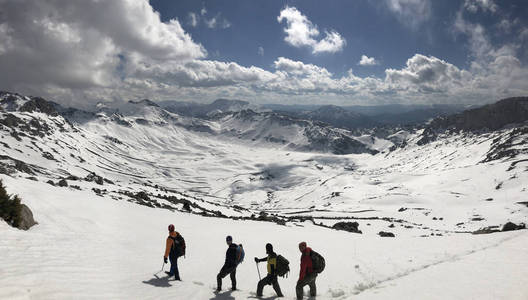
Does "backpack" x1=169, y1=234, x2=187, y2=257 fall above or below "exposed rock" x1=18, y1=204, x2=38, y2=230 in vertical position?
below

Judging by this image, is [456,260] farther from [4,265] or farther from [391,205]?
[391,205]

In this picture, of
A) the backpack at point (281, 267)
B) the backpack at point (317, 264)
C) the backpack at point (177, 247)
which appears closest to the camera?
the backpack at point (317, 264)

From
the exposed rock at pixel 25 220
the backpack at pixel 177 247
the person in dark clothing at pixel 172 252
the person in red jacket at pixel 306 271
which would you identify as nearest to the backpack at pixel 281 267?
the person in red jacket at pixel 306 271

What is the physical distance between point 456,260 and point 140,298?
18.2 m

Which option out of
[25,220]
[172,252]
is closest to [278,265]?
[172,252]

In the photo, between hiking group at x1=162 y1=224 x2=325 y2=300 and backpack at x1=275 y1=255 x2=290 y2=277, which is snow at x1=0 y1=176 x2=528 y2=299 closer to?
hiking group at x1=162 y1=224 x2=325 y2=300

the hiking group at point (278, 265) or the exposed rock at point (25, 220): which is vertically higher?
the exposed rock at point (25, 220)

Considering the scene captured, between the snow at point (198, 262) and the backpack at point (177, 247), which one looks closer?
the snow at point (198, 262)

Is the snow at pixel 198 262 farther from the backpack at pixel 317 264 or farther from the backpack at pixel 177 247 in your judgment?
the backpack at pixel 317 264

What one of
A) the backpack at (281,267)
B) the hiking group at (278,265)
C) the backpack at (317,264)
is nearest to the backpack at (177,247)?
the hiking group at (278,265)

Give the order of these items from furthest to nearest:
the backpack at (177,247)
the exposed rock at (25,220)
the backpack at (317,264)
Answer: the exposed rock at (25,220) → the backpack at (177,247) → the backpack at (317,264)

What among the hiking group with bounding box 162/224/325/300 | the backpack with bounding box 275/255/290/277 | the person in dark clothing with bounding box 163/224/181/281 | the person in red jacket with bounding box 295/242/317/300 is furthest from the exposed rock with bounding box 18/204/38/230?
the person in red jacket with bounding box 295/242/317/300

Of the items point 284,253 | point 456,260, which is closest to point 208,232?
point 284,253

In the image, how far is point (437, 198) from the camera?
353ft
